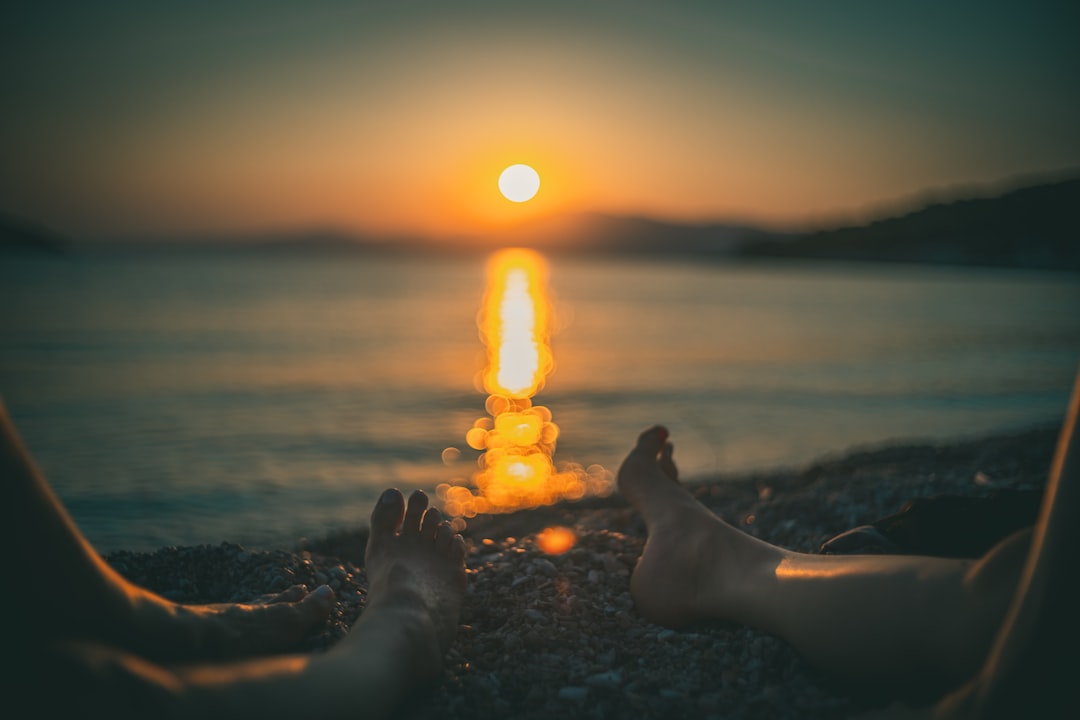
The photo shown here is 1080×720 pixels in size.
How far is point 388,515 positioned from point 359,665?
115 cm

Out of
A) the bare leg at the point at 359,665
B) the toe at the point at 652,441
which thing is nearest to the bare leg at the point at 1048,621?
the bare leg at the point at 359,665

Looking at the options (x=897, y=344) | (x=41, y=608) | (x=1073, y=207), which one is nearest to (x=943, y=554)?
(x=41, y=608)

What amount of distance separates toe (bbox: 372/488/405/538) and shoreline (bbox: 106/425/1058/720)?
0.27 meters

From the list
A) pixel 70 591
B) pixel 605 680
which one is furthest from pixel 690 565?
pixel 70 591

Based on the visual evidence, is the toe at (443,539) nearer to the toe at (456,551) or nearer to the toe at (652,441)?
the toe at (456,551)

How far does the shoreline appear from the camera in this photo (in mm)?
2139

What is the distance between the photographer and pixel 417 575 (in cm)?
267

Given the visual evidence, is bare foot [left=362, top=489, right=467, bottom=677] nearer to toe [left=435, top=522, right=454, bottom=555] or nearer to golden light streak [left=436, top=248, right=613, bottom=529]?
toe [left=435, top=522, right=454, bottom=555]

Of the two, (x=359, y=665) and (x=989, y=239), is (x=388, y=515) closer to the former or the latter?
(x=359, y=665)

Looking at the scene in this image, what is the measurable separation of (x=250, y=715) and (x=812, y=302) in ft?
130

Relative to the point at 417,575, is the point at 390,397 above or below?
above

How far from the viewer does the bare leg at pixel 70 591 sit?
137cm

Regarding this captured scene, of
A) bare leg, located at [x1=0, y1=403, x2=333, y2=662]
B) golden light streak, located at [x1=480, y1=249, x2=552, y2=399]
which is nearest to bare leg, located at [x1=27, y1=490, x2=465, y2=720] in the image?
bare leg, located at [x1=0, y1=403, x2=333, y2=662]

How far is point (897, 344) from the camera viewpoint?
20.0m
